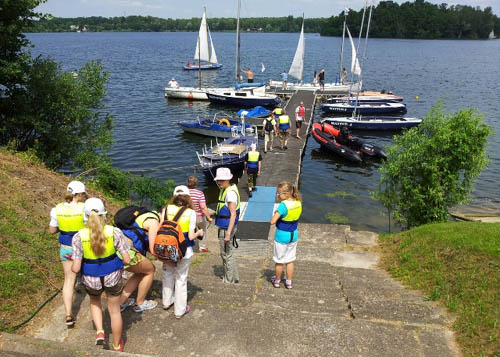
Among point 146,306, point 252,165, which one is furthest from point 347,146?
point 146,306

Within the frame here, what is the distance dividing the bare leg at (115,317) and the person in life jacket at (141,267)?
480mm

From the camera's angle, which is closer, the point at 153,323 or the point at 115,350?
the point at 115,350

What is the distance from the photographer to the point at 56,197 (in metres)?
10.3

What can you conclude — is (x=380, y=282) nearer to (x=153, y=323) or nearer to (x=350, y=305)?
(x=350, y=305)

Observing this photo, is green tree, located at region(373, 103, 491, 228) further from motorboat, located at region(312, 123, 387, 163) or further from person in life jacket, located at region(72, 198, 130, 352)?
motorboat, located at region(312, 123, 387, 163)

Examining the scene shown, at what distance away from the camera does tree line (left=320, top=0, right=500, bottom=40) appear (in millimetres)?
151625

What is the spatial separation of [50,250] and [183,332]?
3745 mm

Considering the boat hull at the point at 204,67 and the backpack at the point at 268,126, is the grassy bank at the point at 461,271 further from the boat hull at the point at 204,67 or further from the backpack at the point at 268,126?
the boat hull at the point at 204,67

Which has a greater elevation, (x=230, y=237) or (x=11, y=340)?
(x=230, y=237)

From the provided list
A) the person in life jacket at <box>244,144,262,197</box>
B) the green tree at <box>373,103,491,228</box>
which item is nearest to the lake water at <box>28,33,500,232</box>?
the green tree at <box>373,103,491,228</box>

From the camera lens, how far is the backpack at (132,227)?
5324mm

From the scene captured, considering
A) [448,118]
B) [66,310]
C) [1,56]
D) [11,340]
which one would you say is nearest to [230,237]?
[66,310]

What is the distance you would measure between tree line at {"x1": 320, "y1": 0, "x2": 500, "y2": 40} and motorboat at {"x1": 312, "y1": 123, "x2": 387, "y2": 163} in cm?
13889

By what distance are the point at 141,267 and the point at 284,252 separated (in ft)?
8.34
